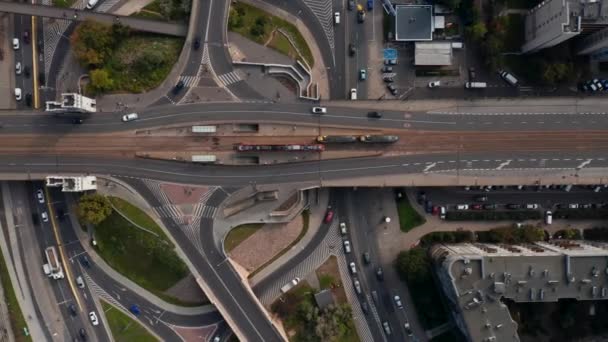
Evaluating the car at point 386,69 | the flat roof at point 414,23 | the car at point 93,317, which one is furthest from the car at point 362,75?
the car at point 93,317

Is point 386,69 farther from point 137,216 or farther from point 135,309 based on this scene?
point 135,309

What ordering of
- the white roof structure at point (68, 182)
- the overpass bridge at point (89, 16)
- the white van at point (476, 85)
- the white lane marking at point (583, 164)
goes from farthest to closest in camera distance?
the white van at point (476, 85) < the overpass bridge at point (89, 16) < the white lane marking at point (583, 164) < the white roof structure at point (68, 182)

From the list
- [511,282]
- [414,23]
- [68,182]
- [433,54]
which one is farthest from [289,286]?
[414,23]

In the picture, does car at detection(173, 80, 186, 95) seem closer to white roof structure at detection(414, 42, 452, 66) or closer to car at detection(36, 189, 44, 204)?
car at detection(36, 189, 44, 204)

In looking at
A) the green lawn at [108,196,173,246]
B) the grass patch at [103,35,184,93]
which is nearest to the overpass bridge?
the grass patch at [103,35,184,93]

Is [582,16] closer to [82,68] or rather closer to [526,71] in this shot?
[526,71]

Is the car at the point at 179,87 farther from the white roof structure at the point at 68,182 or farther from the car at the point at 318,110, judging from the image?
the car at the point at 318,110
